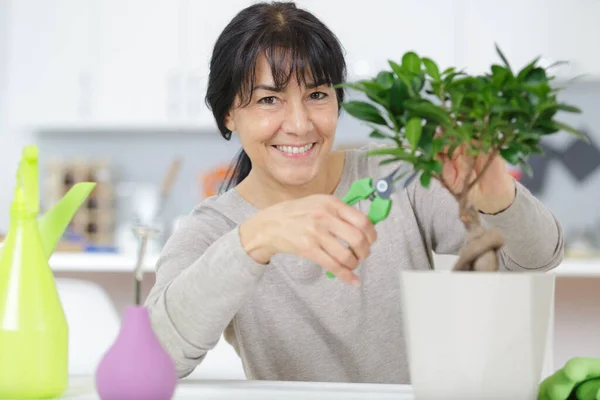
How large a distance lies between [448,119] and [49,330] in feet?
1.57

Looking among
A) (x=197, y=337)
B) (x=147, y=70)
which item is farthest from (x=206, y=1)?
(x=197, y=337)

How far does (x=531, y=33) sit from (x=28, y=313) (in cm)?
338

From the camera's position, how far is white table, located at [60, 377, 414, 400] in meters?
0.98

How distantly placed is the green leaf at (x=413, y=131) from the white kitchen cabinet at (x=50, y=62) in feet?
12.0

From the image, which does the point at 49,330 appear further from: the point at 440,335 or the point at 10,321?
the point at 440,335

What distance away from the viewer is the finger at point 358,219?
92cm

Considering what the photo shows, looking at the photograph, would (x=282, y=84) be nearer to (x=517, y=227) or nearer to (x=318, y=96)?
(x=318, y=96)

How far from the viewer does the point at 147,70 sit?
4211 millimetres

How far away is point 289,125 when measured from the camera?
1480 mm

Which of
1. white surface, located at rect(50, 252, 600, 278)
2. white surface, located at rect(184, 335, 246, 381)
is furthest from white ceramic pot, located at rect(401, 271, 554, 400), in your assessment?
white surface, located at rect(50, 252, 600, 278)

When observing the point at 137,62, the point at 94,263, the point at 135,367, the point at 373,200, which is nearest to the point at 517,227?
the point at 373,200

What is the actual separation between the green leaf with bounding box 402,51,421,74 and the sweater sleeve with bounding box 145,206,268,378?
0.30m

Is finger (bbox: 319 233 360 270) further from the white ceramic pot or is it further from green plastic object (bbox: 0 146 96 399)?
green plastic object (bbox: 0 146 96 399)

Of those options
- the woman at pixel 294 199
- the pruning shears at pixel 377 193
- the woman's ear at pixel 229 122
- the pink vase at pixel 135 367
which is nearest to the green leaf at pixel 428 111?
the pruning shears at pixel 377 193
